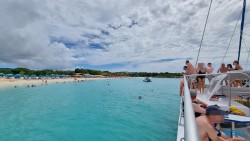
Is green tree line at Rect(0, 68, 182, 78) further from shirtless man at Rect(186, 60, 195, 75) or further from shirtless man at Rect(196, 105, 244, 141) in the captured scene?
shirtless man at Rect(196, 105, 244, 141)

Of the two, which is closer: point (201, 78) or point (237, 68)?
point (201, 78)

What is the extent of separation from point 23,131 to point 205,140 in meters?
10.8

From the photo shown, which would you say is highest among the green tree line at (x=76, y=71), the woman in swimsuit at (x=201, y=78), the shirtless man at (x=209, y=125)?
the green tree line at (x=76, y=71)

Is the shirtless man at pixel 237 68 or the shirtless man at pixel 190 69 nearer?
the shirtless man at pixel 237 68

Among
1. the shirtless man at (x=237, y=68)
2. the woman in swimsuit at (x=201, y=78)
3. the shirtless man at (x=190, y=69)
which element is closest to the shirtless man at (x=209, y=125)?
the woman in swimsuit at (x=201, y=78)

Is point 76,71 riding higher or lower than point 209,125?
higher

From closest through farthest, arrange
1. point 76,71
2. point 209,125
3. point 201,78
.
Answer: point 209,125 < point 201,78 < point 76,71

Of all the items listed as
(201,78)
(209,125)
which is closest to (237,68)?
(201,78)

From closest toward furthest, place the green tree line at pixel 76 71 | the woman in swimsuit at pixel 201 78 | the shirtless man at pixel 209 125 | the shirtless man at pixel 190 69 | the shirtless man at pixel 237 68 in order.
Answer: the shirtless man at pixel 209 125 → the woman in swimsuit at pixel 201 78 → the shirtless man at pixel 237 68 → the shirtless man at pixel 190 69 → the green tree line at pixel 76 71

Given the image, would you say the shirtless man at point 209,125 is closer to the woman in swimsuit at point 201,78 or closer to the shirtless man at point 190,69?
the woman in swimsuit at point 201,78

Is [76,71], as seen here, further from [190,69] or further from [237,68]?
[237,68]

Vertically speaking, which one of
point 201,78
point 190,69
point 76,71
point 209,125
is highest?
point 76,71

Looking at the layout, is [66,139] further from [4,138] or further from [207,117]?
[207,117]

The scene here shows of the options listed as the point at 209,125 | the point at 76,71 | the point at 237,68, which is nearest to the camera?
the point at 209,125
